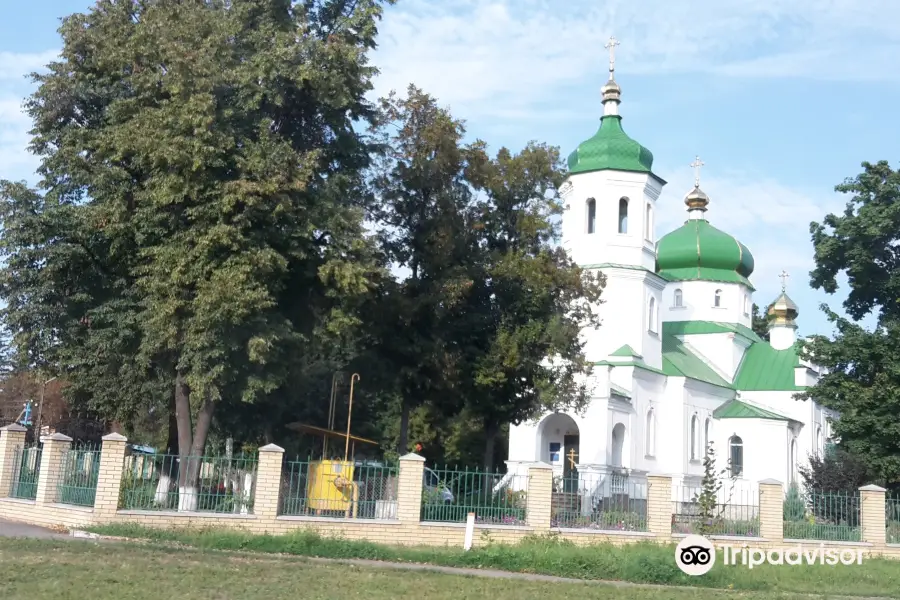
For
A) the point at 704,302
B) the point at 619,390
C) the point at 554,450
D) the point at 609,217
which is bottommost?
the point at 554,450

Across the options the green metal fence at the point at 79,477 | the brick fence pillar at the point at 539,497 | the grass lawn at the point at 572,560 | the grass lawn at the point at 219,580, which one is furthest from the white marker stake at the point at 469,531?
the green metal fence at the point at 79,477

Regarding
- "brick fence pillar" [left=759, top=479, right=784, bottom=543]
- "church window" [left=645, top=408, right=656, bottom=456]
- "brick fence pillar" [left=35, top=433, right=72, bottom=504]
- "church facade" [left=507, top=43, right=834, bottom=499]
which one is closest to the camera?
"brick fence pillar" [left=35, top=433, right=72, bottom=504]

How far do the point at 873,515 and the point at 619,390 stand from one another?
14.6 metres

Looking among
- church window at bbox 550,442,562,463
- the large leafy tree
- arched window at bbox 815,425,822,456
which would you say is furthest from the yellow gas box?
arched window at bbox 815,425,822,456

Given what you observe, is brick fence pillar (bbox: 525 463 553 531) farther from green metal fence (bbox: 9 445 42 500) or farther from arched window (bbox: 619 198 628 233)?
arched window (bbox: 619 198 628 233)

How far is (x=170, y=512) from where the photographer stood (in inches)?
603

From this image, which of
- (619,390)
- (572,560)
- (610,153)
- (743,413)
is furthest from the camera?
(743,413)

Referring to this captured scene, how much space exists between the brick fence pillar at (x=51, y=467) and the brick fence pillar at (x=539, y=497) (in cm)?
828

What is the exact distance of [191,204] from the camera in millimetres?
17859

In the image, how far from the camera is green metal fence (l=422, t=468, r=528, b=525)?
1623 centimetres

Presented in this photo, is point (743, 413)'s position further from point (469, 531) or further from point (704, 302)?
point (469, 531)

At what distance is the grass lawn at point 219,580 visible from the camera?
9.96m

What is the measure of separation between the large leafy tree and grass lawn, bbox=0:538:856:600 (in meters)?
4.27

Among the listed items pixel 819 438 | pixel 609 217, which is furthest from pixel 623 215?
pixel 819 438
